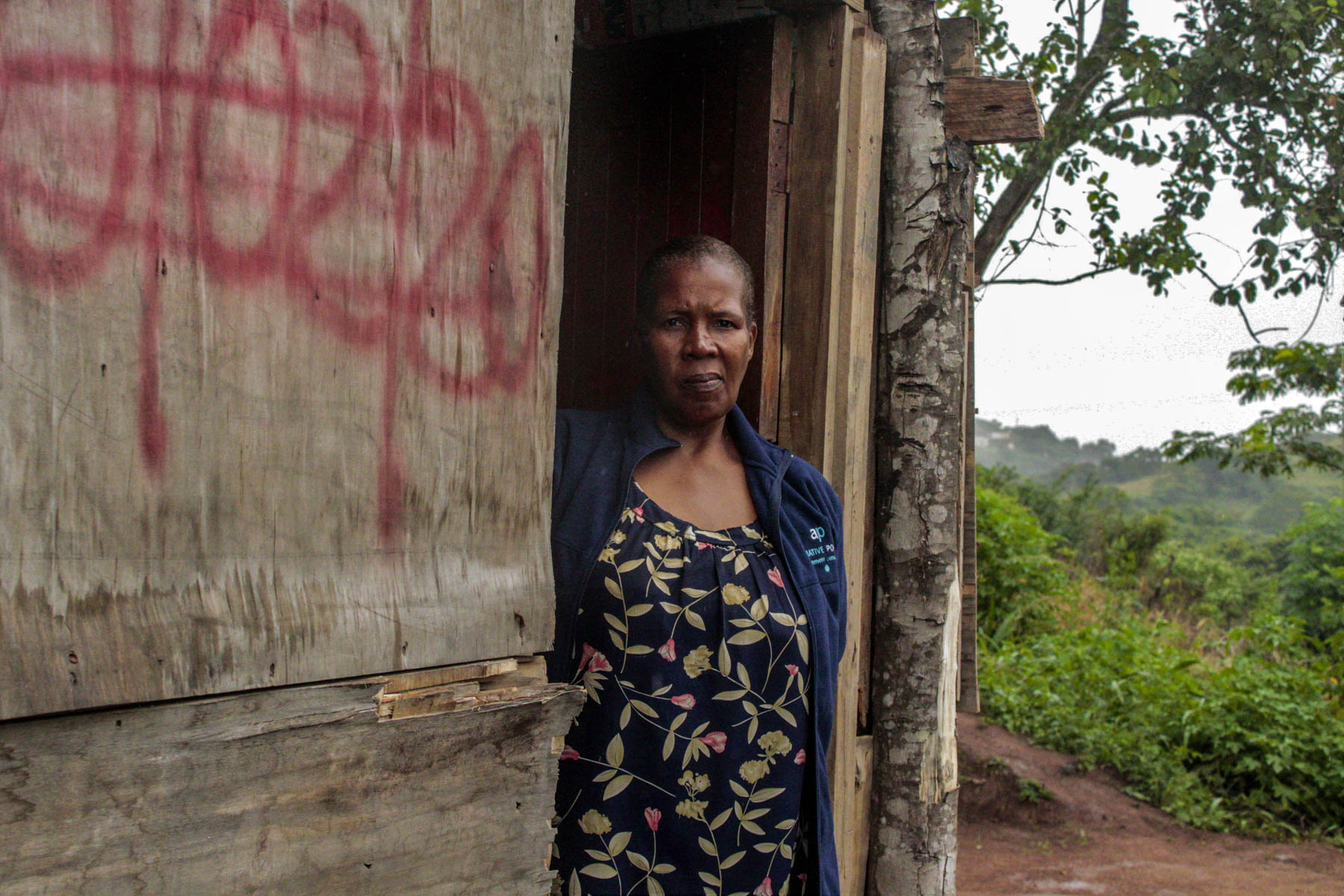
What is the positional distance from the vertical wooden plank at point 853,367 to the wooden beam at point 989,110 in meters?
0.40

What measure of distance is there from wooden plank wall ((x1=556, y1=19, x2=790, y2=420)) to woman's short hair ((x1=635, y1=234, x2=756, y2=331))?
34 centimetres

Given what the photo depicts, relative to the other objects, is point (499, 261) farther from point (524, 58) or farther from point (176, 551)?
point (176, 551)

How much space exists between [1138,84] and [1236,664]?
378 centimetres

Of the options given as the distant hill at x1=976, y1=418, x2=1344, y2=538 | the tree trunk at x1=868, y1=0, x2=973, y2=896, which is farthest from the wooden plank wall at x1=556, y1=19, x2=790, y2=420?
the distant hill at x1=976, y1=418, x2=1344, y2=538

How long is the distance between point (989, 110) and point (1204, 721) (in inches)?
189

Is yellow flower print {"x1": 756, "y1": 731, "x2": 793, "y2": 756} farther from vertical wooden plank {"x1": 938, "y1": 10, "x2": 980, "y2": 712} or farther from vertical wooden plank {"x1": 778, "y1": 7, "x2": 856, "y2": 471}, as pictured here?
vertical wooden plank {"x1": 938, "y1": 10, "x2": 980, "y2": 712}

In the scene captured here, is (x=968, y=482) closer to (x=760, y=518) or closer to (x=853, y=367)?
(x=853, y=367)

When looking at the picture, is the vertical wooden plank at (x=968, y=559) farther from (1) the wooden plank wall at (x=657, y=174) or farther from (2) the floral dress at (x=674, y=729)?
(2) the floral dress at (x=674, y=729)

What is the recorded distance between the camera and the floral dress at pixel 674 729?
6.22ft

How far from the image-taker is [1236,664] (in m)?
6.87

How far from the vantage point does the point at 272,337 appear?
4.17ft

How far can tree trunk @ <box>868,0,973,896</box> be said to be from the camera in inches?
106

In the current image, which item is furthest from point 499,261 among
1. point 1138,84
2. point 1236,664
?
point 1236,664

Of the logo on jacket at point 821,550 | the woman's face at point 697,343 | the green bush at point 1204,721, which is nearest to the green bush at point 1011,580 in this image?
the green bush at point 1204,721
